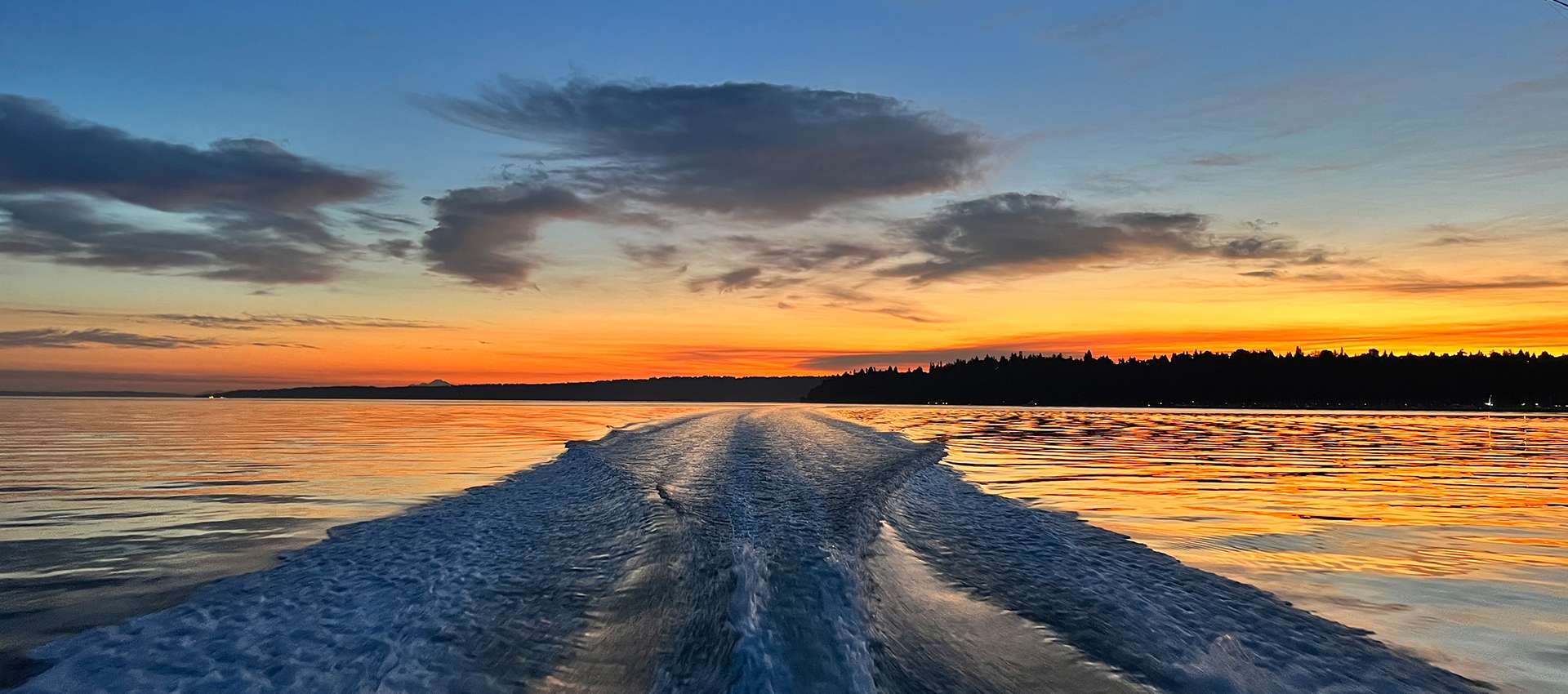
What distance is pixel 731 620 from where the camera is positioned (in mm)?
7656

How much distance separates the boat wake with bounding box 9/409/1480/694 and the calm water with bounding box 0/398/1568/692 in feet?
2.57

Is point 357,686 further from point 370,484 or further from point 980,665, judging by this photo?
point 370,484

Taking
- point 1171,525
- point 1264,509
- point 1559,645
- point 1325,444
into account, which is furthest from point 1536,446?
point 1559,645

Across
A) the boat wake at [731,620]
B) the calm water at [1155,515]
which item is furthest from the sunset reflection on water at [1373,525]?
the boat wake at [731,620]

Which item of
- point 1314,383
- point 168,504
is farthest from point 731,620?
point 1314,383

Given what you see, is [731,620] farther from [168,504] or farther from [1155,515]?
[168,504]

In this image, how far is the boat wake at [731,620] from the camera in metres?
6.29

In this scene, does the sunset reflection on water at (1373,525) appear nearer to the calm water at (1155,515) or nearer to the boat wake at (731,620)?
the calm water at (1155,515)

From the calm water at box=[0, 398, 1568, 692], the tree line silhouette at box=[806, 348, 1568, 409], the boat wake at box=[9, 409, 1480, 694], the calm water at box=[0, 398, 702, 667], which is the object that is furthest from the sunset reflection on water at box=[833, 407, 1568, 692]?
the tree line silhouette at box=[806, 348, 1568, 409]

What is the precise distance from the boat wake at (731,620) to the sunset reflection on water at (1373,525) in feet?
2.50

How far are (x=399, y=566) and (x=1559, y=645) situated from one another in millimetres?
11312

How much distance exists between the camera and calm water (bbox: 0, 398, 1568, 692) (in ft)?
25.8

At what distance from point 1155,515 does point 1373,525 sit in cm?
310

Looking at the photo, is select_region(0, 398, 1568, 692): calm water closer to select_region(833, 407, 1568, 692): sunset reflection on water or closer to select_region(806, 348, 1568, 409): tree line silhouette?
select_region(833, 407, 1568, 692): sunset reflection on water
